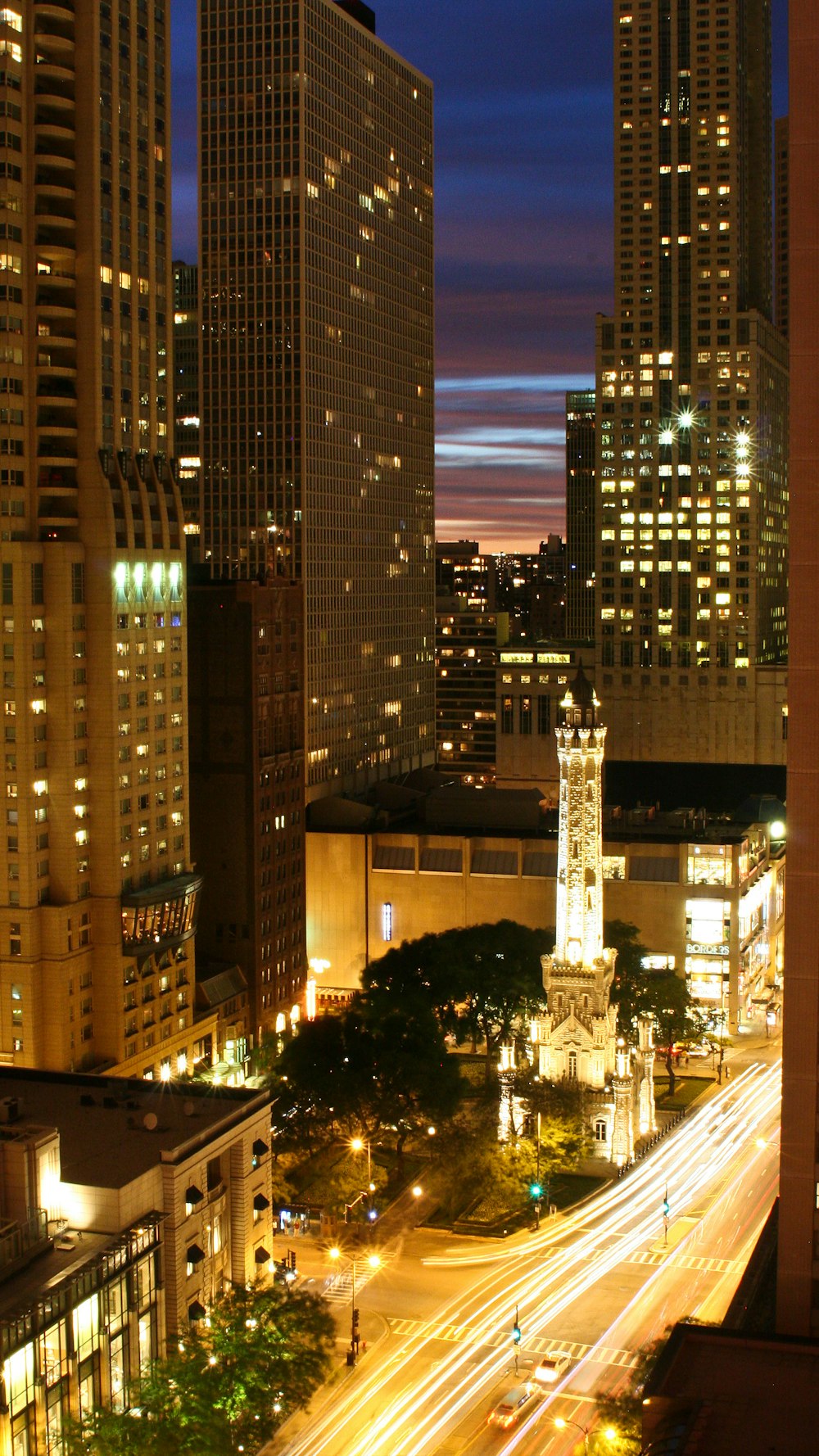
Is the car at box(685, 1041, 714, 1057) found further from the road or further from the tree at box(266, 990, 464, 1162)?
the tree at box(266, 990, 464, 1162)

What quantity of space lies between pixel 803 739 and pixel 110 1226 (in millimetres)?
42921

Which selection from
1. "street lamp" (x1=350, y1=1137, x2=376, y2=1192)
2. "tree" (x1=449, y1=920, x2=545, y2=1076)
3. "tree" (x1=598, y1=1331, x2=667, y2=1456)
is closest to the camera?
"tree" (x1=598, y1=1331, x2=667, y2=1456)

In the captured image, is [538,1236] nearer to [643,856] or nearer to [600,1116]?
[600,1116]

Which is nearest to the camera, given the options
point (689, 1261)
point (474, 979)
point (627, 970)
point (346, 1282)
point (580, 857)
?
point (346, 1282)

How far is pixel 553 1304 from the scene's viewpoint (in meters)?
107

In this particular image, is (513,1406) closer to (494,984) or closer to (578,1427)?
Result: (578,1427)

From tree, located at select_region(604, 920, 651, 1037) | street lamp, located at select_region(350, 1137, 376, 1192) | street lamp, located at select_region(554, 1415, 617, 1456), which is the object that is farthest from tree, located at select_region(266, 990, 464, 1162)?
street lamp, located at select_region(554, 1415, 617, 1456)

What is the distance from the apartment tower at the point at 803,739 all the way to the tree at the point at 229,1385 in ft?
80.2

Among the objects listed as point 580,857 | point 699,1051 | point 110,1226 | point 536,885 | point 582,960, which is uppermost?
point 580,857

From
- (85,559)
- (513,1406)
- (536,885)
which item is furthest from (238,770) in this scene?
(513,1406)

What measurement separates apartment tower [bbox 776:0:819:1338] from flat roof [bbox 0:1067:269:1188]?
34.2 metres

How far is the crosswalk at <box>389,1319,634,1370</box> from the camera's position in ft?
327

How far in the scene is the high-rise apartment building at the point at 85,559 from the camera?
13338cm

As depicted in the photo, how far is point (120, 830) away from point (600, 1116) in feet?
146
